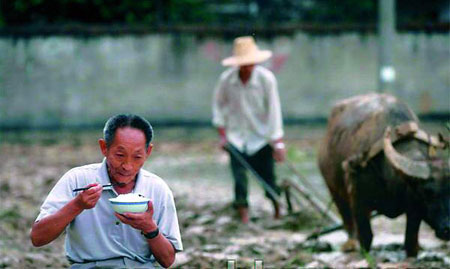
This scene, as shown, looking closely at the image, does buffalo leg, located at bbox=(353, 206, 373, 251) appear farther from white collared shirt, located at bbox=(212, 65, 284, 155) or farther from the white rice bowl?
the white rice bowl

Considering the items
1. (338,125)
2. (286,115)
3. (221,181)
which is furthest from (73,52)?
(338,125)

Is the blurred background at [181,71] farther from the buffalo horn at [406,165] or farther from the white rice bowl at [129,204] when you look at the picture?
the white rice bowl at [129,204]

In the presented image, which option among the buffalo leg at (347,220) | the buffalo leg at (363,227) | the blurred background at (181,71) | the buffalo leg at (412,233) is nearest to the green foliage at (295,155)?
the blurred background at (181,71)

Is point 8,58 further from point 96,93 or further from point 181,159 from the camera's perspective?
point 181,159

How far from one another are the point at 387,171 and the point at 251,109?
3.12m

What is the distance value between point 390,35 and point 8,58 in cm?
955

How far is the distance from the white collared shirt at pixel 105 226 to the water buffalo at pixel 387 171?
307 centimetres

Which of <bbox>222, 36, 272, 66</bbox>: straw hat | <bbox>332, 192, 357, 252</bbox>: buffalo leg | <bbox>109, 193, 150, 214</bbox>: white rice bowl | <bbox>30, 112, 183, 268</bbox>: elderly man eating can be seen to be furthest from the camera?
<bbox>222, 36, 272, 66</bbox>: straw hat

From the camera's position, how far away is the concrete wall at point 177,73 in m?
19.9

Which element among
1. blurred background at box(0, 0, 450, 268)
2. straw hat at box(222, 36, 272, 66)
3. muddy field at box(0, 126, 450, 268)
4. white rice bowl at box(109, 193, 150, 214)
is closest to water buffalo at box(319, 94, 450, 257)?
muddy field at box(0, 126, 450, 268)

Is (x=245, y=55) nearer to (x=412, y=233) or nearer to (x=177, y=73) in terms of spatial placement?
(x=412, y=233)

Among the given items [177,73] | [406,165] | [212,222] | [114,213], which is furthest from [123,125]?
[177,73]

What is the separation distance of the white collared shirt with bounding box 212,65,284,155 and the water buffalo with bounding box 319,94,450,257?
5.55 feet

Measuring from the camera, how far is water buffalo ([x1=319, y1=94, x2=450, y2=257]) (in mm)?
7105
